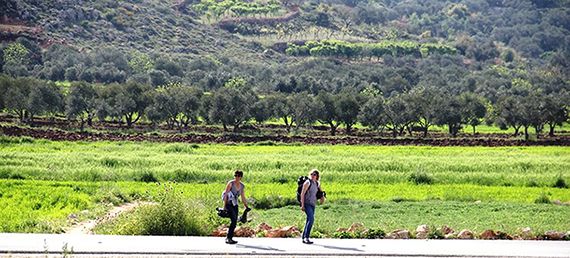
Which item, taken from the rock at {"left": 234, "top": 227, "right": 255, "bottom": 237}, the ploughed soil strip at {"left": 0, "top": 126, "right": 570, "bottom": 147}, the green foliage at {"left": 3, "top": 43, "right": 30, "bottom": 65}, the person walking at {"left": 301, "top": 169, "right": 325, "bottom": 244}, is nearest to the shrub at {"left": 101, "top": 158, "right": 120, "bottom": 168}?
the ploughed soil strip at {"left": 0, "top": 126, "right": 570, "bottom": 147}

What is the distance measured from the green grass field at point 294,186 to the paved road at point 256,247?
2.73 metres

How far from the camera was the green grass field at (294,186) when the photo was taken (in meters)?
32.0

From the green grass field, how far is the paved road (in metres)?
2.73

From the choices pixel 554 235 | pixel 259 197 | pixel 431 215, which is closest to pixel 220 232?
pixel 554 235

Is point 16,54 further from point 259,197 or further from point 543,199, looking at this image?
point 543,199

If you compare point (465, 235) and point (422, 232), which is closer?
point (465, 235)

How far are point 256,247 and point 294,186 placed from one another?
79.6 feet

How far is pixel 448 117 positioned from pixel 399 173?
64518mm

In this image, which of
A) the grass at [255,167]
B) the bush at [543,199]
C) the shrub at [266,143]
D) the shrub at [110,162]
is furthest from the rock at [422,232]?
the shrub at [266,143]

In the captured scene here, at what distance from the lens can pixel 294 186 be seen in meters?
45.9

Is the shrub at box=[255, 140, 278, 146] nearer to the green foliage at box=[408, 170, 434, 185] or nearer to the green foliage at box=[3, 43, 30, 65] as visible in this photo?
the green foliage at box=[408, 170, 434, 185]

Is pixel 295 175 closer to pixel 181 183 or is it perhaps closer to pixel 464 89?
Result: pixel 181 183

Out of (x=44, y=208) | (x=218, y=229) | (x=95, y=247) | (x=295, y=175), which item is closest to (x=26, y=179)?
(x=44, y=208)

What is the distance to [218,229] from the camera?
86.1 feet
